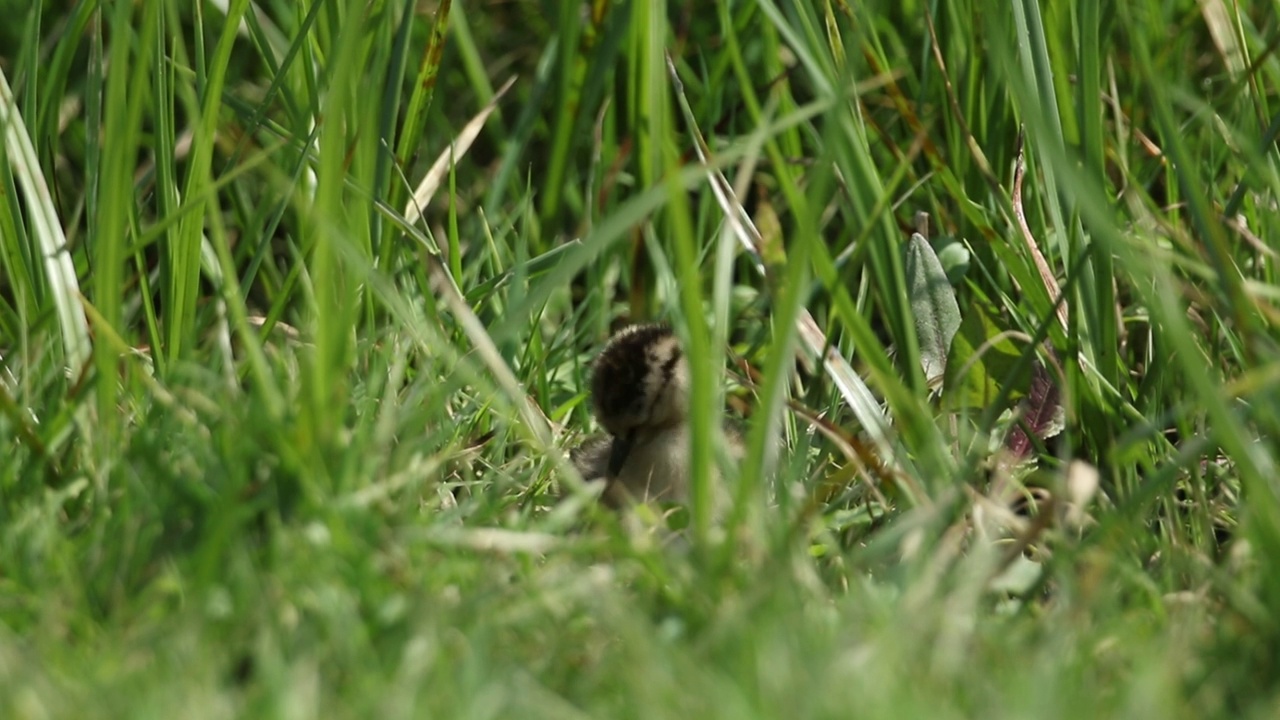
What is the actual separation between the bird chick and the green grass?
13 cm

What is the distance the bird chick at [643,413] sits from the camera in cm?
331

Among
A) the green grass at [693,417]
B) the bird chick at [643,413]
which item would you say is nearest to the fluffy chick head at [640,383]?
the bird chick at [643,413]

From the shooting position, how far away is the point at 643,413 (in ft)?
10.8

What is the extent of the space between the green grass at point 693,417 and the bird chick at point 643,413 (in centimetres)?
13

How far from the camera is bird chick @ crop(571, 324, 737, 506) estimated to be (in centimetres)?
331

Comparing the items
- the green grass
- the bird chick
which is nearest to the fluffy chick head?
the bird chick

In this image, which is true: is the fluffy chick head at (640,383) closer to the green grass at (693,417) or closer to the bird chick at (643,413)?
the bird chick at (643,413)

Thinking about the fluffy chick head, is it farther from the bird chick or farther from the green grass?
the green grass

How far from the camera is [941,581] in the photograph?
201 cm

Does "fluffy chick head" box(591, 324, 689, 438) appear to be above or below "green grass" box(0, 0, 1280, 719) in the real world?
below

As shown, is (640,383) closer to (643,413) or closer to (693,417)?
(643,413)

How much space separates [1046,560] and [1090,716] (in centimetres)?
62

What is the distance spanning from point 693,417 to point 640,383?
1.20 metres

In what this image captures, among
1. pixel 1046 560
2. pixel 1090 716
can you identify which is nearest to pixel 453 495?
pixel 1046 560
